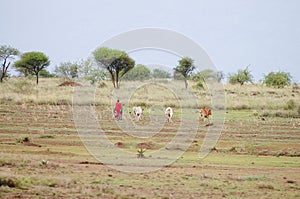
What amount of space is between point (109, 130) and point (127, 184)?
1497 cm

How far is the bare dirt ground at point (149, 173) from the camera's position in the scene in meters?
12.5

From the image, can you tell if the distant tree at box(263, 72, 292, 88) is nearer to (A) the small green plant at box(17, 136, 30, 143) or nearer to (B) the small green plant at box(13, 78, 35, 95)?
(B) the small green plant at box(13, 78, 35, 95)

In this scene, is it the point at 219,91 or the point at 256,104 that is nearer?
the point at 256,104

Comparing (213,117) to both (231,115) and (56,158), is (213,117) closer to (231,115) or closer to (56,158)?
(231,115)

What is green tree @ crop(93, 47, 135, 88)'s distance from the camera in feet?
218

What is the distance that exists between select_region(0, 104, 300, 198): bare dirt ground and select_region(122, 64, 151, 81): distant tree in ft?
83.7

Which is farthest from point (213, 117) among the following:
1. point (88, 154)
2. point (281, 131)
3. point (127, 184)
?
point (127, 184)

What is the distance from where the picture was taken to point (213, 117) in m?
37.6

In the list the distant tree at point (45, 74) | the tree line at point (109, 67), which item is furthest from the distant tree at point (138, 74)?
the distant tree at point (45, 74)

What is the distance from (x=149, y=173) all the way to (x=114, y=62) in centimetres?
5190

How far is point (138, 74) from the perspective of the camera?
59.9 metres

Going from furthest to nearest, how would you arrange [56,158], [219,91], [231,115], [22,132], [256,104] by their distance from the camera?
[219,91]
[256,104]
[231,115]
[22,132]
[56,158]

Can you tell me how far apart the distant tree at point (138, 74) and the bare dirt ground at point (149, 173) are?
2551cm

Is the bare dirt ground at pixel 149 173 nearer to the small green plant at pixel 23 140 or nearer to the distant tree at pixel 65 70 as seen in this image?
the small green plant at pixel 23 140
